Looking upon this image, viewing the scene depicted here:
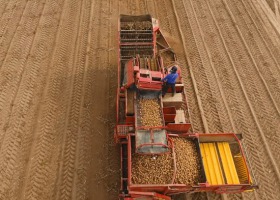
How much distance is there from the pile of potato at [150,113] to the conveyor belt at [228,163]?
194cm

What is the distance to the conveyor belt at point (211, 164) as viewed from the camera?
269 inches

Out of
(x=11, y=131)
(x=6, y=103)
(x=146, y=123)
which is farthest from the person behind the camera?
(x=6, y=103)

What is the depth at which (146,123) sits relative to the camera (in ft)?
23.7

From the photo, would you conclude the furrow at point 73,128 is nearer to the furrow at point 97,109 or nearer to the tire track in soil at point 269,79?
the furrow at point 97,109

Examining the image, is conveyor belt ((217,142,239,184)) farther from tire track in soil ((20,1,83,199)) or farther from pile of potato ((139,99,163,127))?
tire track in soil ((20,1,83,199))

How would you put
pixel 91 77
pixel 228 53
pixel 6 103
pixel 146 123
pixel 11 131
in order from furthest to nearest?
1. pixel 228 53
2. pixel 91 77
3. pixel 6 103
4. pixel 11 131
5. pixel 146 123

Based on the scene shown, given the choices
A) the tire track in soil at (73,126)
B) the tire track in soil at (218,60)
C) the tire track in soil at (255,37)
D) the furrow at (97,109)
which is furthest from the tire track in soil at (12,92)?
the tire track in soil at (255,37)

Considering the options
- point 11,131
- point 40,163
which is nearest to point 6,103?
point 11,131

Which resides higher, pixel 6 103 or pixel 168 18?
pixel 168 18

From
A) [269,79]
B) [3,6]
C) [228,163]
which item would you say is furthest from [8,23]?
[269,79]

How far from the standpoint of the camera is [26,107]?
925 cm

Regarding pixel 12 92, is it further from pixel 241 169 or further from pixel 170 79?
pixel 241 169

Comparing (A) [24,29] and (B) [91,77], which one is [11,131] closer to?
(B) [91,77]

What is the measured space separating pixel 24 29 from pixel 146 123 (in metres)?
8.26
